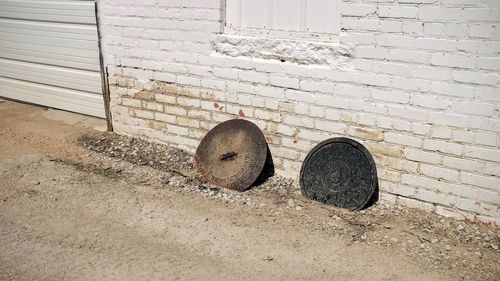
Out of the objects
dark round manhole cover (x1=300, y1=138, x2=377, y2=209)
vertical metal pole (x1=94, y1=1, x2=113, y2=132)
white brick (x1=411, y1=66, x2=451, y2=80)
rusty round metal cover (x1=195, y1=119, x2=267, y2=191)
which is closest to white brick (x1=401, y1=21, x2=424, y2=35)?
white brick (x1=411, y1=66, x2=451, y2=80)

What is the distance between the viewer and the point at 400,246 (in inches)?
153

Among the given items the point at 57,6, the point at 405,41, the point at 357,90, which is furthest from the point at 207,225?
the point at 57,6

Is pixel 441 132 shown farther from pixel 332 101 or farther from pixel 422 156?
pixel 332 101

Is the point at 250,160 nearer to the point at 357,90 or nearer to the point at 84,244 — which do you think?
the point at 357,90

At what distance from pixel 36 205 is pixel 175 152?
1648mm

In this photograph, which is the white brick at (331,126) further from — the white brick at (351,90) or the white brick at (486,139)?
the white brick at (486,139)

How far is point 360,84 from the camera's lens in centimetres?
435

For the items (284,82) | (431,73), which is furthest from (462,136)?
(284,82)

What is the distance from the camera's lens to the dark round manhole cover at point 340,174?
4.39 meters

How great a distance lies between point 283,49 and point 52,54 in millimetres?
3814

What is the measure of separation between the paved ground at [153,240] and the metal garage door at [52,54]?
1.74 m

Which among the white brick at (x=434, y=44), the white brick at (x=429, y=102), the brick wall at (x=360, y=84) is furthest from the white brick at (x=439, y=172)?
the white brick at (x=434, y=44)

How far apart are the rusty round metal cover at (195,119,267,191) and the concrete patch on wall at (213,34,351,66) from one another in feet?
2.39

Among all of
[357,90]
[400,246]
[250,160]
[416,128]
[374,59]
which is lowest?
[400,246]
